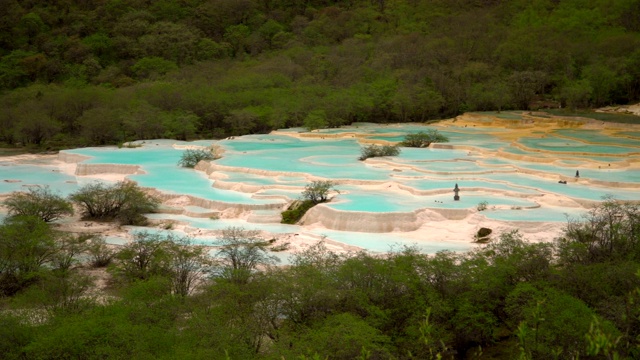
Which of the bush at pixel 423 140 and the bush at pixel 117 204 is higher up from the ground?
the bush at pixel 423 140

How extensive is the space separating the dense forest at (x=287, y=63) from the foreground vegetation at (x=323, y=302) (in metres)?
21.9

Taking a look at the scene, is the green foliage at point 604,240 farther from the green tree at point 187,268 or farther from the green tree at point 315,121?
the green tree at point 315,121

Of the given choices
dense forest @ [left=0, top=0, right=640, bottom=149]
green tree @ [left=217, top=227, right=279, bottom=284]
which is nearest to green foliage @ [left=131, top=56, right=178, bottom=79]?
dense forest @ [left=0, top=0, right=640, bottom=149]

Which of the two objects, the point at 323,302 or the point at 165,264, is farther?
the point at 165,264

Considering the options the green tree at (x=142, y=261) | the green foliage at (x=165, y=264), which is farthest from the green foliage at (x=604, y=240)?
the green tree at (x=142, y=261)

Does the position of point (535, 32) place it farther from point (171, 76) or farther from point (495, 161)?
point (495, 161)

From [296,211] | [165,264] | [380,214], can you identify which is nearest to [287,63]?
[296,211]

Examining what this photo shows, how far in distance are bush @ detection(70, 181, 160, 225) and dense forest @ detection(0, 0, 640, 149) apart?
1511cm

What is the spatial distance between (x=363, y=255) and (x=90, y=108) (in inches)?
1137

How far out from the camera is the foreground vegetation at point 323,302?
10750mm

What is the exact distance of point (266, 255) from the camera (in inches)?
654

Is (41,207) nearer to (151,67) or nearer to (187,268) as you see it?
(187,268)

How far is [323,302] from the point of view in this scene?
40.9ft

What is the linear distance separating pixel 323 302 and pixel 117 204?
10.1m
